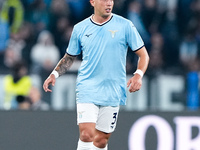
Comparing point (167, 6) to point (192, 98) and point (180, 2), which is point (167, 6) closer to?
point (180, 2)

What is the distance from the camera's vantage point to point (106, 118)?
25.8 feet

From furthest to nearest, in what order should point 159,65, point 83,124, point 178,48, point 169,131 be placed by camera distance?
point 178,48, point 159,65, point 169,131, point 83,124

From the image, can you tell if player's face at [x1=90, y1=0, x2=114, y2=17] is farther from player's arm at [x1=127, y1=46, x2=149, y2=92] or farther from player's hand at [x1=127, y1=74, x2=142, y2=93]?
player's hand at [x1=127, y1=74, x2=142, y2=93]

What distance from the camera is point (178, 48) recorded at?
547 inches

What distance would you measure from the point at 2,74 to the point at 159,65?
3.04 meters

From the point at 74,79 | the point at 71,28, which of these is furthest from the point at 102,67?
the point at 71,28

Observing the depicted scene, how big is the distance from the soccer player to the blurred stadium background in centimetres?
252

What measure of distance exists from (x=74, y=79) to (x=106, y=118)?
3.88 m

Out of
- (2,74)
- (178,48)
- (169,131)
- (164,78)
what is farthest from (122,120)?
(178,48)

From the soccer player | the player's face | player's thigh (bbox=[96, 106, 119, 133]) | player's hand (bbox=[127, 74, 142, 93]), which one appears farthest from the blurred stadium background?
player's hand (bbox=[127, 74, 142, 93])

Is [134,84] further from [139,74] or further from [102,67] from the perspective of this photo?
[102,67]

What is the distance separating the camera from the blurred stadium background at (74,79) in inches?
406

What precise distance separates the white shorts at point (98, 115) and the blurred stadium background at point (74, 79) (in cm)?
243

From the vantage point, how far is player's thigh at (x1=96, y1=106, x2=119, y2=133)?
7.83 meters
